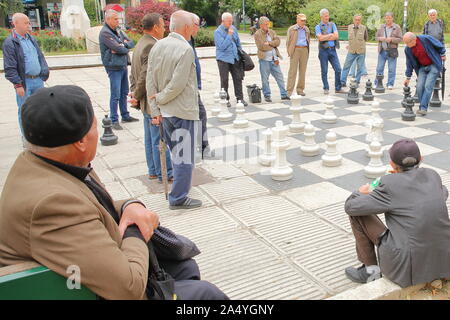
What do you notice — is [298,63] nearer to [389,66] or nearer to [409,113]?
[389,66]

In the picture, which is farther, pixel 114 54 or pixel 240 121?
pixel 114 54

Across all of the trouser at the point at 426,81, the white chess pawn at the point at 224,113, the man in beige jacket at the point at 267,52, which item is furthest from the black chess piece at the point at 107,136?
the trouser at the point at 426,81

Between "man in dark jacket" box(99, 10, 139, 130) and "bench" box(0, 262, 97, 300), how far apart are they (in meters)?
6.35

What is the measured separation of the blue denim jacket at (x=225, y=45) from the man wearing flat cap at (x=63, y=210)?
7.21 metres

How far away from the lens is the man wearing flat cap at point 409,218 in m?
2.73

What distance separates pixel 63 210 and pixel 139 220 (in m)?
0.49

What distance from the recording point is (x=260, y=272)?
334cm

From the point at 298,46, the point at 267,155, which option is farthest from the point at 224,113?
the point at 298,46

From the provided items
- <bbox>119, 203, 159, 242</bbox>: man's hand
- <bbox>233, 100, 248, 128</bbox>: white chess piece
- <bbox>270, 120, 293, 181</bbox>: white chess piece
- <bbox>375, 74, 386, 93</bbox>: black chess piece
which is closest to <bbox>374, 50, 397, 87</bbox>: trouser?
<bbox>375, 74, 386, 93</bbox>: black chess piece

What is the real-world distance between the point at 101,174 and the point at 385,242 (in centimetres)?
374

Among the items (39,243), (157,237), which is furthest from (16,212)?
(157,237)

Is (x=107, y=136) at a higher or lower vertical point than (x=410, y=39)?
lower

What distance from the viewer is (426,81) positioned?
7.99 meters

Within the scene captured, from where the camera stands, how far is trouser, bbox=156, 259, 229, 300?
6.75 feet
